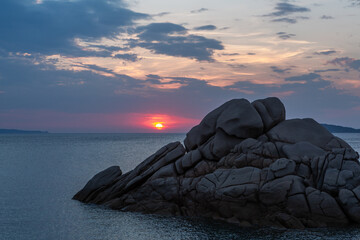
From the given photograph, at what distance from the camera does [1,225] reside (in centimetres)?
2820

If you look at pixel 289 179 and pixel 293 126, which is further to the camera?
pixel 293 126

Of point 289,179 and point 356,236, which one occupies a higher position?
point 289,179

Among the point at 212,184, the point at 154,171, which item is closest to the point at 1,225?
the point at 154,171

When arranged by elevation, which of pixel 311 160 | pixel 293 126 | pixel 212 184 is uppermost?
pixel 293 126

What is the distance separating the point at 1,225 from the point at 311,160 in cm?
2413

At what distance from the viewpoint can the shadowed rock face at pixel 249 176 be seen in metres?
24.8

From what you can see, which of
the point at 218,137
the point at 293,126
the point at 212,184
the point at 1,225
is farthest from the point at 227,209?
the point at 1,225

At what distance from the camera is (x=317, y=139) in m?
30.2

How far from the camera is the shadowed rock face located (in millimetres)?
24828

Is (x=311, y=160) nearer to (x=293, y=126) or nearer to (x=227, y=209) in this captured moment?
(x=293, y=126)

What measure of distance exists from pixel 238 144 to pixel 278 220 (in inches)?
295

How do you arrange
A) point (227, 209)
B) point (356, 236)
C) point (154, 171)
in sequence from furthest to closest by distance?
point (154, 171), point (227, 209), point (356, 236)

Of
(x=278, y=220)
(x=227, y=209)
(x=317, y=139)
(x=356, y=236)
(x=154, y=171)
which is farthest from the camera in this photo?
(x=154, y=171)

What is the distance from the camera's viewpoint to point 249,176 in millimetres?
27016
